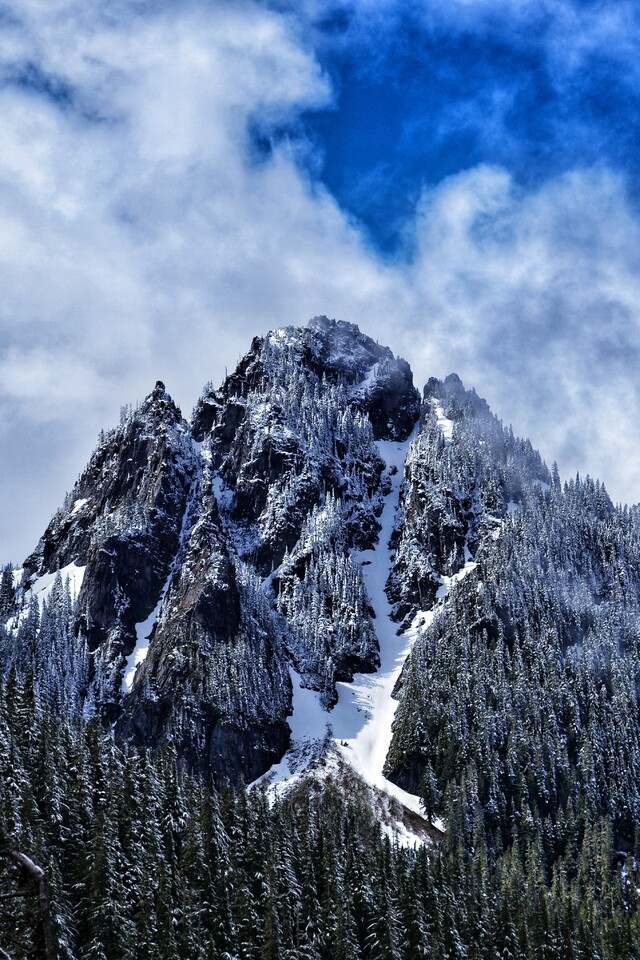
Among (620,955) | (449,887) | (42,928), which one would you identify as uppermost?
(42,928)

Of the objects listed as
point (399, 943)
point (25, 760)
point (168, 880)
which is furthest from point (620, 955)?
point (25, 760)

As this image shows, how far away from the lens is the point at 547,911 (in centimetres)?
10912

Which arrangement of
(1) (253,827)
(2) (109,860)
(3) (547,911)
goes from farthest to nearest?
(3) (547,911) → (1) (253,827) → (2) (109,860)

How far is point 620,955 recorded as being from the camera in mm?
111812

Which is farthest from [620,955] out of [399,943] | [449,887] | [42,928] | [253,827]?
[42,928]

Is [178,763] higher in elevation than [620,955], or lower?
higher

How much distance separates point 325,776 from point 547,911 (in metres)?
83.9

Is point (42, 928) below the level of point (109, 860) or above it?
above

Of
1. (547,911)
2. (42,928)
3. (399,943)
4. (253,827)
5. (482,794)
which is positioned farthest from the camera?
(482,794)

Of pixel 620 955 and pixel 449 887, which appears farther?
pixel 620 955

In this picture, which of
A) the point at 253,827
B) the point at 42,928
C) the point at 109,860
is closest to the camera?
A: the point at 42,928

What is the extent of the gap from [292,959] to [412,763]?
121 m

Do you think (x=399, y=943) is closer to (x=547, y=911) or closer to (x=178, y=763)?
(x=547, y=911)

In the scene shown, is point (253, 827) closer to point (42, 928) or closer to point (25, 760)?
point (25, 760)
